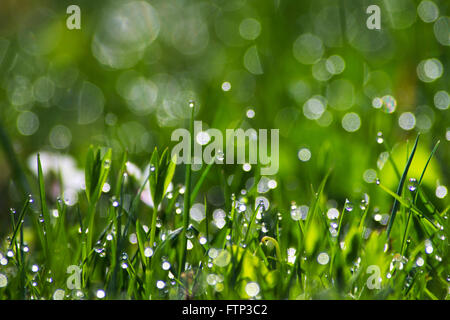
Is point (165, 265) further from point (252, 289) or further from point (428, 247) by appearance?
point (428, 247)

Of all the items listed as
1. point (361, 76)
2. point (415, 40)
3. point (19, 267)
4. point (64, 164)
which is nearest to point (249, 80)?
point (361, 76)

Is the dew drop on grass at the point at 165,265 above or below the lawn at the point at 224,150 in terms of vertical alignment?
below

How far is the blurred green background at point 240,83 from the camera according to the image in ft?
4.91

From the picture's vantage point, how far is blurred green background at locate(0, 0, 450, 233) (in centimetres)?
150

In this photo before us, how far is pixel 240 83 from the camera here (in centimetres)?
216

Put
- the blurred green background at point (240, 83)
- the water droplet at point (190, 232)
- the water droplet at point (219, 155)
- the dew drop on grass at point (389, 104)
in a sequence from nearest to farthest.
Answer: the water droplet at point (190, 232)
the water droplet at point (219, 155)
the blurred green background at point (240, 83)
the dew drop on grass at point (389, 104)

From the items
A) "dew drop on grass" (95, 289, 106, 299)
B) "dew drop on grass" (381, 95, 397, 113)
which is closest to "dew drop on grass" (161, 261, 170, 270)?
"dew drop on grass" (95, 289, 106, 299)

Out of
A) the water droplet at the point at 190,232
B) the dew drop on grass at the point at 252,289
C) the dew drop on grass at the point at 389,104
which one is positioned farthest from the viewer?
the dew drop on grass at the point at 389,104

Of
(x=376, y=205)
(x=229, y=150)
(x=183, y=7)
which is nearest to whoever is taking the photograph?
(x=376, y=205)

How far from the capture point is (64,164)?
5.03 feet

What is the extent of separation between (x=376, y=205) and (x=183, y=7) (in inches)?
81.5

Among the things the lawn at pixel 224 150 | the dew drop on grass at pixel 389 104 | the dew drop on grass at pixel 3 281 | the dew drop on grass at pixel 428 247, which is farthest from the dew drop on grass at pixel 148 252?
the dew drop on grass at pixel 389 104

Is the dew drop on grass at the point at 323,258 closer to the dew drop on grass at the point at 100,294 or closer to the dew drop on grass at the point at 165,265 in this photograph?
the dew drop on grass at the point at 165,265
